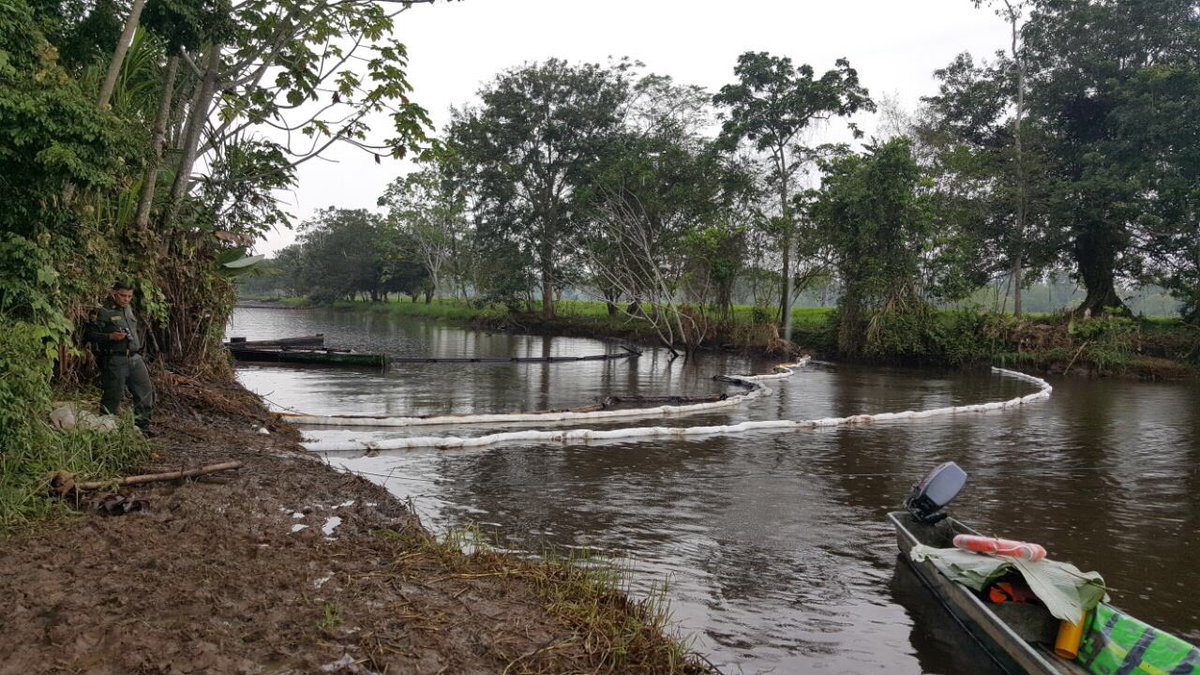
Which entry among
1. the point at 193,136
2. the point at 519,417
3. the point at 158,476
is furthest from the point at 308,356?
the point at 158,476

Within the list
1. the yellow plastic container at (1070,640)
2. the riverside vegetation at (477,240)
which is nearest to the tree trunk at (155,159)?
the riverside vegetation at (477,240)

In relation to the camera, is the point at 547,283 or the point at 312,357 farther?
the point at 547,283

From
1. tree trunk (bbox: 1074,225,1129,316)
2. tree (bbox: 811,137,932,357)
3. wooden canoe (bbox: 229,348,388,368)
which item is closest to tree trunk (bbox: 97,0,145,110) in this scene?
wooden canoe (bbox: 229,348,388,368)

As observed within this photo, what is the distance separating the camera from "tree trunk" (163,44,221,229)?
9.83m

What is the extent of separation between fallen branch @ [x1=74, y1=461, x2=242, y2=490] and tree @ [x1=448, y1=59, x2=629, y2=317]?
2874cm

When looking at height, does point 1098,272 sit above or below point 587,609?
above

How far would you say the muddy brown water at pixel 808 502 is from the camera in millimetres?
5223

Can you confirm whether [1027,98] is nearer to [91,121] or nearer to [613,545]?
[613,545]

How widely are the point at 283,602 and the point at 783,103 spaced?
27.7m

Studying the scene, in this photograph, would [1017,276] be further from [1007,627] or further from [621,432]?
[1007,627]

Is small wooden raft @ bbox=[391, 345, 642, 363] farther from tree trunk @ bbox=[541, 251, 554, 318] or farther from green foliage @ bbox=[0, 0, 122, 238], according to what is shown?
green foliage @ bbox=[0, 0, 122, 238]

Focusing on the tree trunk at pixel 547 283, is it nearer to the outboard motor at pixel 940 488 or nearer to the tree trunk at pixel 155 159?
the tree trunk at pixel 155 159

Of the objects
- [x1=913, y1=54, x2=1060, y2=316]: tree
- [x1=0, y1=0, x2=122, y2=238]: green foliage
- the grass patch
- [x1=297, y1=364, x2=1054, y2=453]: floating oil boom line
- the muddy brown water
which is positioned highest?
[x1=913, y1=54, x2=1060, y2=316]: tree

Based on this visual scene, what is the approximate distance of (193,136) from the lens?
9.89 meters
